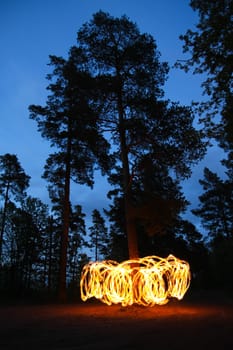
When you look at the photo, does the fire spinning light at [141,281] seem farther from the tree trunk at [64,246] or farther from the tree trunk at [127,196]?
the tree trunk at [64,246]

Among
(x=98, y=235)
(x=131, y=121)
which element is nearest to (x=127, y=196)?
(x=131, y=121)

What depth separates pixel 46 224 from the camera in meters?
29.1

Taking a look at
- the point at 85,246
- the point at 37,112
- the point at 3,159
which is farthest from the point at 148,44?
the point at 85,246

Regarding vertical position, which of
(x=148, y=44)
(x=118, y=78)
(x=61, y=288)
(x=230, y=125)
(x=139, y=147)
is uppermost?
(x=148, y=44)

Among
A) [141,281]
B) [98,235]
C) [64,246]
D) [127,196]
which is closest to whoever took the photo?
[141,281]

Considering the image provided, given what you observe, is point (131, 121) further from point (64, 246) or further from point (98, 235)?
point (98, 235)

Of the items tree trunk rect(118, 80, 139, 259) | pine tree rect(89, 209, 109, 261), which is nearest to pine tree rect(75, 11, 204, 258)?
tree trunk rect(118, 80, 139, 259)

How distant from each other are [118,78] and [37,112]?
566 centimetres

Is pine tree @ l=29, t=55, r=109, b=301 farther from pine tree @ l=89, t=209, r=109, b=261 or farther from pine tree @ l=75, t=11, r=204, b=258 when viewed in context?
pine tree @ l=89, t=209, r=109, b=261

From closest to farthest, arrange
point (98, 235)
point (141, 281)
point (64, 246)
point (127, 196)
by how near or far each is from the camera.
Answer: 1. point (141, 281)
2. point (127, 196)
3. point (64, 246)
4. point (98, 235)

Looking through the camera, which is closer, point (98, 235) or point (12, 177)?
point (12, 177)

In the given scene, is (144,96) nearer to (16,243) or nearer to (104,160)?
(104,160)

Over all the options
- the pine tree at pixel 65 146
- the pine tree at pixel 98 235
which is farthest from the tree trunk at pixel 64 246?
the pine tree at pixel 98 235

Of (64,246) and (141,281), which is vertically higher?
(64,246)
